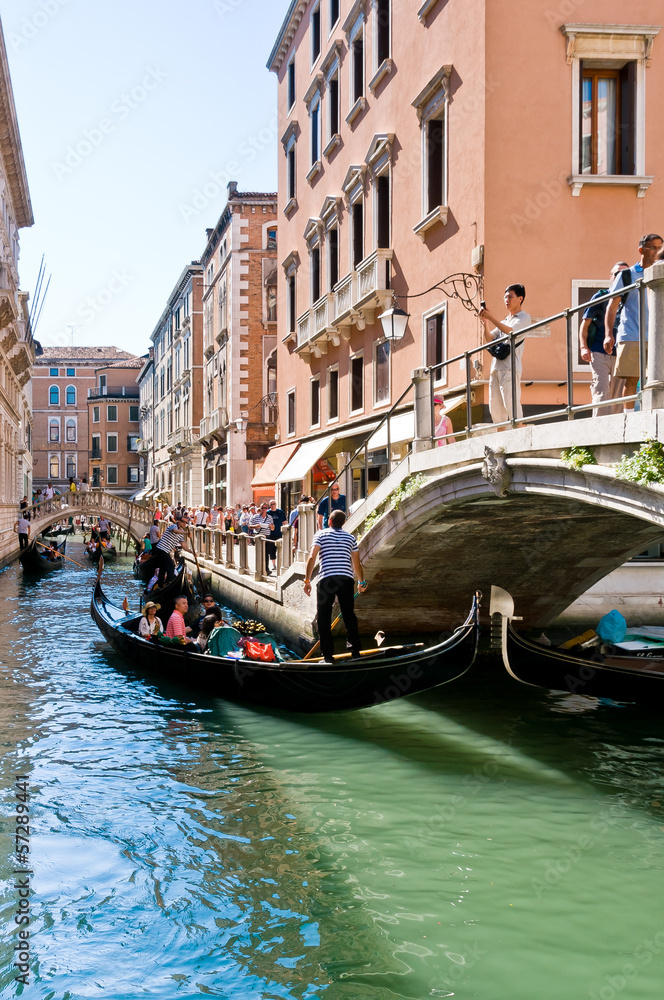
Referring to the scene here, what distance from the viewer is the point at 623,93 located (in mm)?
9305

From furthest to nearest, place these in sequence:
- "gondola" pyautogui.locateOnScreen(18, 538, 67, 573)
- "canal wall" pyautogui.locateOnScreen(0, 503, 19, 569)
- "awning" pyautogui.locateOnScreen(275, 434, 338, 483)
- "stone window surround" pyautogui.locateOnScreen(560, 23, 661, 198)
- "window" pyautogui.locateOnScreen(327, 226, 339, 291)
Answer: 1. "canal wall" pyautogui.locateOnScreen(0, 503, 19, 569)
2. "gondola" pyautogui.locateOnScreen(18, 538, 67, 573)
3. "window" pyautogui.locateOnScreen(327, 226, 339, 291)
4. "awning" pyautogui.locateOnScreen(275, 434, 338, 483)
5. "stone window surround" pyautogui.locateOnScreen(560, 23, 661, 198)

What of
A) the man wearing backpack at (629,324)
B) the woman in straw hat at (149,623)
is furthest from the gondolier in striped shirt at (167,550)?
the man wearing backpack at (629,324)

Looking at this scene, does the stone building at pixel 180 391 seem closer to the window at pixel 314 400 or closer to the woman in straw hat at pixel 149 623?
the window at pixel 314 400

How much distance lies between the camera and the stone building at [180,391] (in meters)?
31.5

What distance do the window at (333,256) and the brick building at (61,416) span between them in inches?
1672

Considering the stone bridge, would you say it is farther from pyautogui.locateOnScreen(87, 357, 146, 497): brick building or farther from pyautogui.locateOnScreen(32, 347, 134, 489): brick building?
pyautogui.locateOnScreen(32, 347, 134, 489): brick building

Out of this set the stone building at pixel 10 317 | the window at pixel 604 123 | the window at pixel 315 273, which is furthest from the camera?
the stone building at pixel 10 317

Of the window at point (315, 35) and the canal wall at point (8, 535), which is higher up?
the window at point (315, 35)

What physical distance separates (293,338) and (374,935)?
14288 millimetres

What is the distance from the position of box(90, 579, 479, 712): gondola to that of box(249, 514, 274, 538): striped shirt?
16.0 feet

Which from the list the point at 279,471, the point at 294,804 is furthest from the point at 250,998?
the point at 279,471

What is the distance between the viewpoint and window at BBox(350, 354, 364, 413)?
13539mm

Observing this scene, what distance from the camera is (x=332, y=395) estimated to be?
1490cm

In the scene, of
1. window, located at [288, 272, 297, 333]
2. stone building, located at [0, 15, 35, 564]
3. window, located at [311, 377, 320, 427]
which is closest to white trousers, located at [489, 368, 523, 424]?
window, located at [311, 377, 320, 427]
